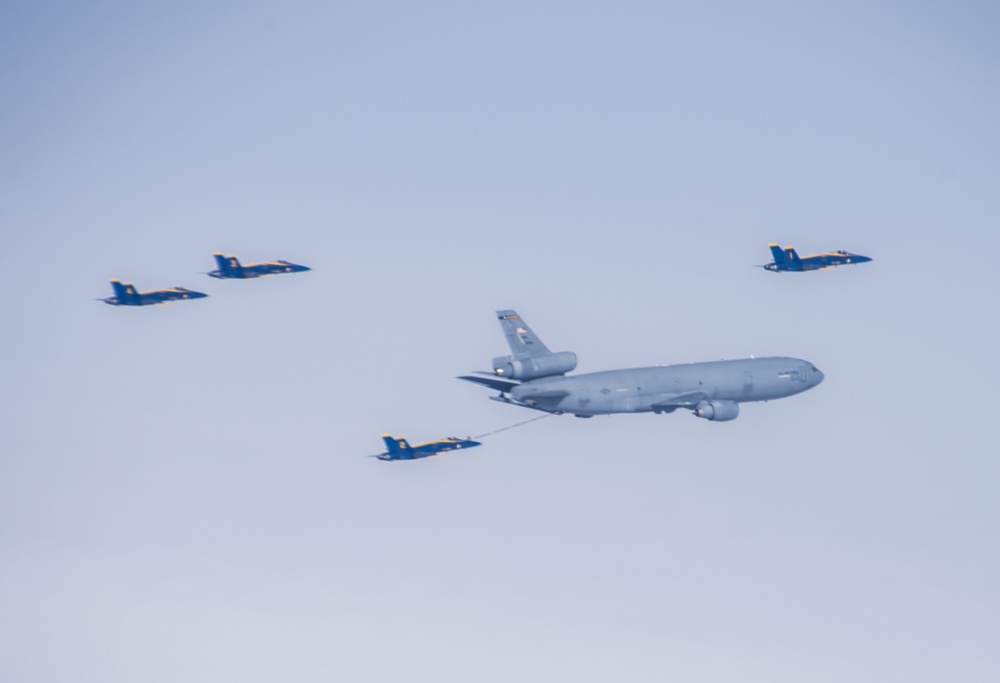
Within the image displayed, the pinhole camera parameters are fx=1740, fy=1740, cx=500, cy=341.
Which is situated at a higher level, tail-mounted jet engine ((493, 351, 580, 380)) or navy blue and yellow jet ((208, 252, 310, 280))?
navy blue and yellow jet ((208, 252, 310, 280))

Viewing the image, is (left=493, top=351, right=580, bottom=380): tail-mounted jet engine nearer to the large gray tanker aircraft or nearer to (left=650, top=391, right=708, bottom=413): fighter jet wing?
the large gray tanker aircraft

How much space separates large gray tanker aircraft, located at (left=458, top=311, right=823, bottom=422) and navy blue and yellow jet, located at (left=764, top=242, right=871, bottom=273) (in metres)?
14.4

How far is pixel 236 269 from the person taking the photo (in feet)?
602

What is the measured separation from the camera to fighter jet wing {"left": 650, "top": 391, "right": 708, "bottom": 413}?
18700 centimetres

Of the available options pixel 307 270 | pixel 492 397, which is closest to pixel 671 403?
pixel 492 397

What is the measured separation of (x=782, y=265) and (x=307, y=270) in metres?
51.1

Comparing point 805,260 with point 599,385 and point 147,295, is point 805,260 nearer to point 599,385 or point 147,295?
point 599,385

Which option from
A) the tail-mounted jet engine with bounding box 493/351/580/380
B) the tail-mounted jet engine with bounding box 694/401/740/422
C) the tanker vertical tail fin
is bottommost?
the tail-mounted jet engine with bounding box 694/401/740/422

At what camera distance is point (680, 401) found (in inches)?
7416

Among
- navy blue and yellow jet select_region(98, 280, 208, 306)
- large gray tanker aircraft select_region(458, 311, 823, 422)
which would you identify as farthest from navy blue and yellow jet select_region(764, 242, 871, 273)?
navy blue and yellow jet select_region(98, 280, 208, 306)

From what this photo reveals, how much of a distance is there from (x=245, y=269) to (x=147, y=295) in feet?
35.7

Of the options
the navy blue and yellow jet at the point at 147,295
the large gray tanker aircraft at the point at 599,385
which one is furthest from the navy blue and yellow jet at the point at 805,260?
the navy blue and yellow jet at the point at 147,295

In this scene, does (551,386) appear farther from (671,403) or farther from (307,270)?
(307,270)

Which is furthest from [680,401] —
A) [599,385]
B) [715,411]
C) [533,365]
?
[533,365]
